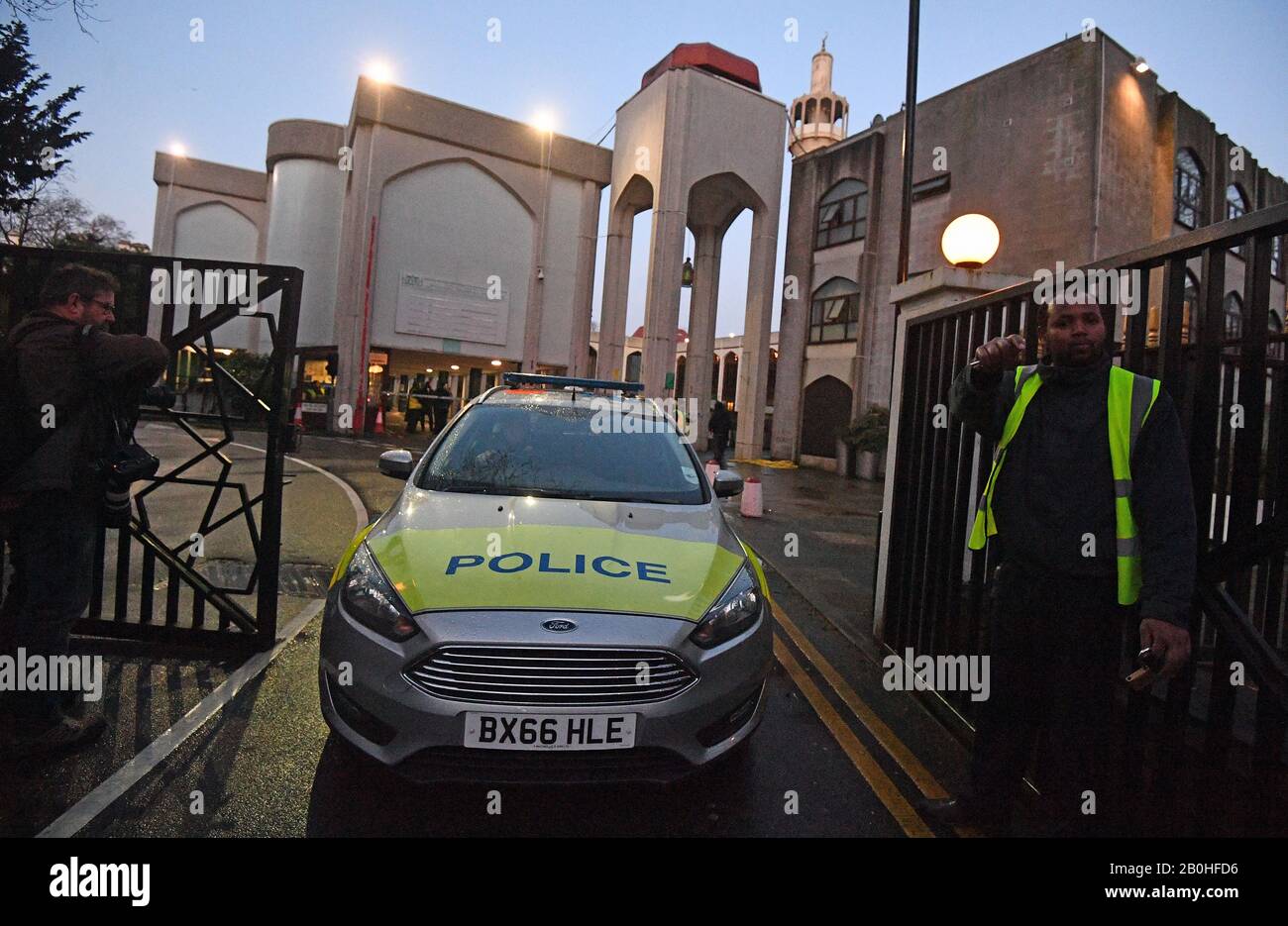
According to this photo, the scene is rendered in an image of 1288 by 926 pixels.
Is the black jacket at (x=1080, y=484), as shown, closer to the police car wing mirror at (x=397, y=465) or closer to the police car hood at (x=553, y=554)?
the police car hood at (x=553, y=554)

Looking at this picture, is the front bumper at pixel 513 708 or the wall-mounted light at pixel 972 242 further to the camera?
the wall-mounted light at pixel 972 242

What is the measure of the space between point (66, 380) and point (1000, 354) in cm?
361

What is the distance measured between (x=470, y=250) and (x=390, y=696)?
2691 cm

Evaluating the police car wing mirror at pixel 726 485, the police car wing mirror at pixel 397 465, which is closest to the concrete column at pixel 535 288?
the police car wing mirror at pixel 397 465

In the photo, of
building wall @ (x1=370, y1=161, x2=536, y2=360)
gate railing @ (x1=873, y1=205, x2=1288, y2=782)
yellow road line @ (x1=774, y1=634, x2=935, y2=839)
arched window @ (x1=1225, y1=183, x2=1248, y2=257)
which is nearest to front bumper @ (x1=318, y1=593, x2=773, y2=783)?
yellow road line @ (x1=774, y1=634, x2=935, y2=839)

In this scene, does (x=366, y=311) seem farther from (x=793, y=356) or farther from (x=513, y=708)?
(x=513, y=708)

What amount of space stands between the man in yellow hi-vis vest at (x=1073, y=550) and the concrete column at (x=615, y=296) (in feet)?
79.6

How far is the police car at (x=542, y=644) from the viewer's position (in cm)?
233

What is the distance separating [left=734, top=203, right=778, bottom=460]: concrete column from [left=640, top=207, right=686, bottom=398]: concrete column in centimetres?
284

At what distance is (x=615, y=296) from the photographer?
27453mm
